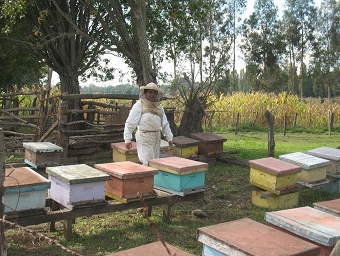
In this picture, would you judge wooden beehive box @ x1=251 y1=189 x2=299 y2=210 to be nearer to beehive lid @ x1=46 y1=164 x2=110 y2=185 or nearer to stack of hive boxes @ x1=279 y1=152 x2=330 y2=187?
stack of hive boxes @ x1=279 y1=152 x2=330 y2=187

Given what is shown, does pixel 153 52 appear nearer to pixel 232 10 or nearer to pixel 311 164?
pixel 311 164

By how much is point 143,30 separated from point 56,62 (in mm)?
6304

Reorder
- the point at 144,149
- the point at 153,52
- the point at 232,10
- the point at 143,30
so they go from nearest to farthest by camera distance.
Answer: the point at 144,149
the point at 143,30
the point at 153,52
the point at 232,10

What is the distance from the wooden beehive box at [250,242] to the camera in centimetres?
278

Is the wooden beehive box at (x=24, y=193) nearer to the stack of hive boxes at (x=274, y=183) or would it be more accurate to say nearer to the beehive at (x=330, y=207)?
the beehive at (x=330, y=207)

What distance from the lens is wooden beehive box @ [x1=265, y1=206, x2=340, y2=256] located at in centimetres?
316

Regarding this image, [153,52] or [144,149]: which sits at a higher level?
[153,52]

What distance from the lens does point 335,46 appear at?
44250mm

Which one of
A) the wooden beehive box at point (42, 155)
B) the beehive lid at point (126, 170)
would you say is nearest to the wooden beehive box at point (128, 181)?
the beehive lid at point (126, 170)

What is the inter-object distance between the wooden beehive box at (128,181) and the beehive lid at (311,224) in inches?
72.8

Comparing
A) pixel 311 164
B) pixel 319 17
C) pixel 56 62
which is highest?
pixel 319 17

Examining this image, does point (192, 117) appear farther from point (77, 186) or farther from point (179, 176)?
point (77, 186)

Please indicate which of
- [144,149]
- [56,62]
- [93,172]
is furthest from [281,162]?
[56,62]

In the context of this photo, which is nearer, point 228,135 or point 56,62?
point 56,62
